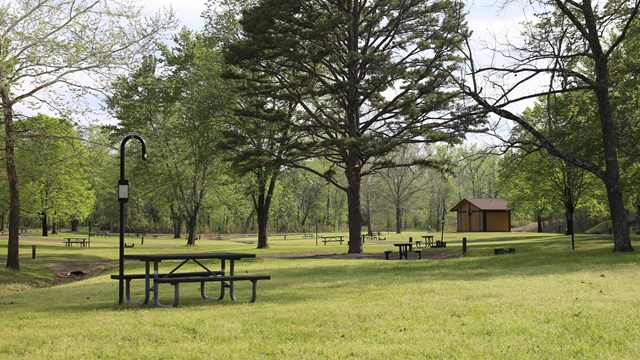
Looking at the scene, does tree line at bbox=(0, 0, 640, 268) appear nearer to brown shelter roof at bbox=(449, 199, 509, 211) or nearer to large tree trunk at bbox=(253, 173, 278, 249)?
large tree trunk at bbox=(253, 173, 278, 249)

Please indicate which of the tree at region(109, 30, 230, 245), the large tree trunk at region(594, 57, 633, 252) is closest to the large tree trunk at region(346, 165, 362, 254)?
the tree at region(109, 30, 230, 245)

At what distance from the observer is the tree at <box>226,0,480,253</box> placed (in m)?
25.1

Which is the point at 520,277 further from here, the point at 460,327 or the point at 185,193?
the point at 185,193

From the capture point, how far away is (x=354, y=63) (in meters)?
25.4

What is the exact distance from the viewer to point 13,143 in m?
20.3

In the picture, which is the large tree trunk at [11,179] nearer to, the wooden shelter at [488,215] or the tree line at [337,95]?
the tree line at [337,95]

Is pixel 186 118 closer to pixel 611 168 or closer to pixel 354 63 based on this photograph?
pixel 354 63

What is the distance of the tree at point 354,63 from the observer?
2512cm

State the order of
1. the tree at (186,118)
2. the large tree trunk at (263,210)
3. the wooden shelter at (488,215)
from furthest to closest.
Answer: the wooden shelter at (488,215) → the large tree trunk at (263,210) → the tree at (186,118)

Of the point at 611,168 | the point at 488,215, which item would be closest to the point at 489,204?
the point at 488,215

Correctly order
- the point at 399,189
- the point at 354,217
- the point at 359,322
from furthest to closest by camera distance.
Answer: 1. the point at 399,189
2. the point at 354,217
3. the point at 359,322

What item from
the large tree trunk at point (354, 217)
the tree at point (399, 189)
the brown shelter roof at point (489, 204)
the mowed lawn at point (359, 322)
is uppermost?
the tree at point (399, 189)

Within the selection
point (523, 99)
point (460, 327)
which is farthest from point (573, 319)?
point (523, 99)

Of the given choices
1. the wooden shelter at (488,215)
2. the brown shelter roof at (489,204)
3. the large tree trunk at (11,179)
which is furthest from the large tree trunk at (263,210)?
the brown shelter roof at (489,204)
